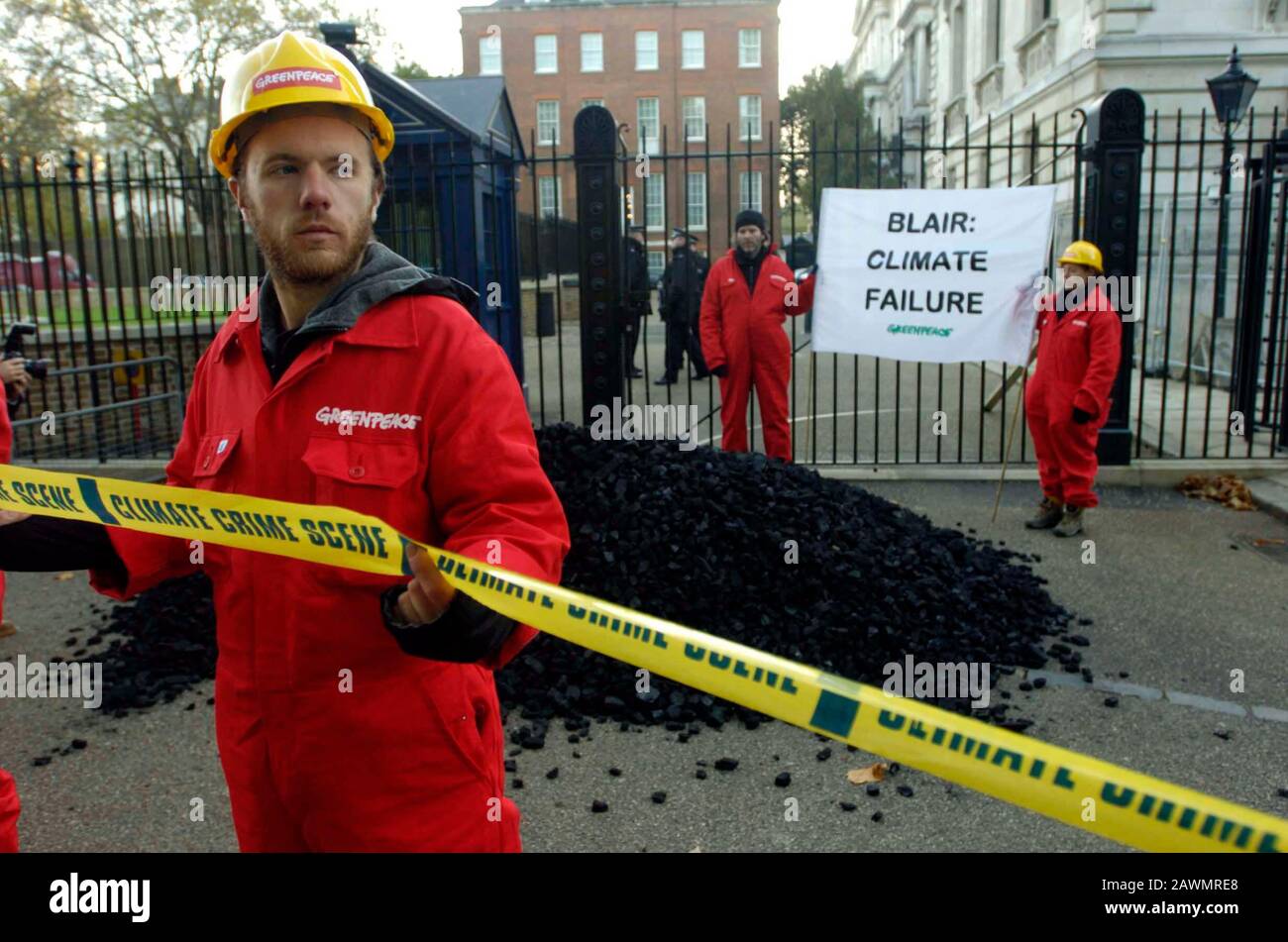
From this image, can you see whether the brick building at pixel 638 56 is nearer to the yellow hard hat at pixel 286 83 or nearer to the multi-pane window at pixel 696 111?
the multi-pane window at pixel 696 111

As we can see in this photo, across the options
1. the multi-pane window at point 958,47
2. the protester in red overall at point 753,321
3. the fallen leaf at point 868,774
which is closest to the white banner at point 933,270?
the protester in red overall at point 753,321

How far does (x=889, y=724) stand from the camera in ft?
4.79

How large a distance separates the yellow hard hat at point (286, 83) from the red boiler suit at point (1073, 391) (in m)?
6.53

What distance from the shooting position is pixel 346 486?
5.98ft

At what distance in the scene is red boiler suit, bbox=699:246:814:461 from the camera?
352 inches

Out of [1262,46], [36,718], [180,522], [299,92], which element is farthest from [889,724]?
[1262,46]

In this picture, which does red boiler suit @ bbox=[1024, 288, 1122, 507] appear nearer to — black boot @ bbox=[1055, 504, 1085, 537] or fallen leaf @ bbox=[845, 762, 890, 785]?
black boot @ bbox=[1055, 504, 1085, 537]

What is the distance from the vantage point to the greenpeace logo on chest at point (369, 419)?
185cm

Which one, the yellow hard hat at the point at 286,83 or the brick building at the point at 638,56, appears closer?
the yellow hard hat at the point at 286,83

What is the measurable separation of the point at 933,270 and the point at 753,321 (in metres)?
1.55
